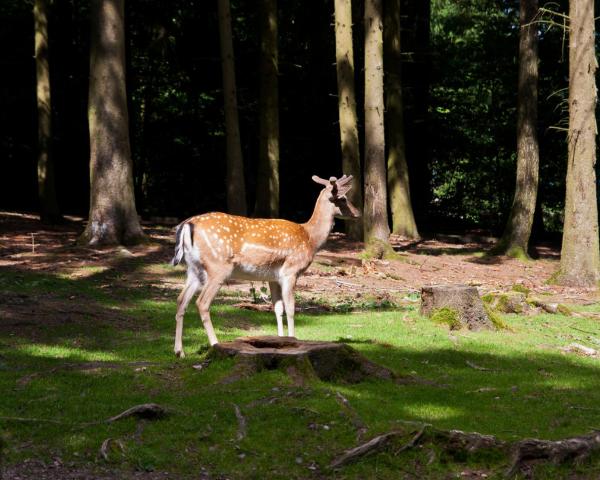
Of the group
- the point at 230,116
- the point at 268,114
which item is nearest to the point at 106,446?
the point at 230,116

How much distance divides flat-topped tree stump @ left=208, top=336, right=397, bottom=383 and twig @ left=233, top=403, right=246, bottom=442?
0.83 metres

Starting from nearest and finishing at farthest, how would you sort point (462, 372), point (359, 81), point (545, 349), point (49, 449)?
point (49, 449) < point (462, 372) < point (545, 349) < point (359, 81)

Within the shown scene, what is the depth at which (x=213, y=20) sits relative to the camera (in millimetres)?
34969

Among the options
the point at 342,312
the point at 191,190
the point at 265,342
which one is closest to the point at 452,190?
the point at 191,190

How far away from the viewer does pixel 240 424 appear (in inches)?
289

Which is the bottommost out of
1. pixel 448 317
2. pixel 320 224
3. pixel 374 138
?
pixel 448 317

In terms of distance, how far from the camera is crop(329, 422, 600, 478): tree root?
675cm

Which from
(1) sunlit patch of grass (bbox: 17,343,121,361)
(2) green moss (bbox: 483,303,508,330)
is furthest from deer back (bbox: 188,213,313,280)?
(2) green moss (bbox: 483,303,508,330)

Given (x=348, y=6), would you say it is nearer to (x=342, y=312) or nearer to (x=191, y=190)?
(x=342, y=312)

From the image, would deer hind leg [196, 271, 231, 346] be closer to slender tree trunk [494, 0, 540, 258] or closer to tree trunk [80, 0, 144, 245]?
tree trunk [80, 0, 144, 245]

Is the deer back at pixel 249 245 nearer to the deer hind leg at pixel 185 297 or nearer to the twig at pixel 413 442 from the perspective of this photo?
the deer hind leg at pixel 185 297

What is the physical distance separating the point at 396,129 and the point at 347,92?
4.31m

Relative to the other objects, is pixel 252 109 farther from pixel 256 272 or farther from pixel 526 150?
pixel 256 272

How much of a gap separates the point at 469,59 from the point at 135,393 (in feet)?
93.1
